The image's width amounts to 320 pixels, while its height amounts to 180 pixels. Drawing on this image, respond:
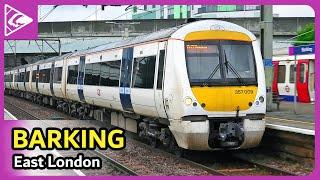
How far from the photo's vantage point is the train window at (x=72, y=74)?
20266 millimetres

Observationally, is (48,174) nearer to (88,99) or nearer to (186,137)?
(186,137)

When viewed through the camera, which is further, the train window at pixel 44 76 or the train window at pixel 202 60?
the train window at pixel 44 76

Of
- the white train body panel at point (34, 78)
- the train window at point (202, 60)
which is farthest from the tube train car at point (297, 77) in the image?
the white train body panel at point (34, 78)

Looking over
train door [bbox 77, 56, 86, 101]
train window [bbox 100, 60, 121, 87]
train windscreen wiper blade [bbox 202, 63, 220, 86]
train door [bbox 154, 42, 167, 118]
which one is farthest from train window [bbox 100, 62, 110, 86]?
train windscreen wiper blade [bbox 202, 63, 220, 86]

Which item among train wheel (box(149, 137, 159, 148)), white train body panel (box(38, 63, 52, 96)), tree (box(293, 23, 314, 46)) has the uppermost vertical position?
tree (box(293, 23, 314, 46))

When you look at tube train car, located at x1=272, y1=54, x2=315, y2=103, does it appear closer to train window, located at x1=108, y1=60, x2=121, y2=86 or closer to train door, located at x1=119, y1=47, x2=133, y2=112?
train window, located at x1=108, y1=60, x2=121, y2=86

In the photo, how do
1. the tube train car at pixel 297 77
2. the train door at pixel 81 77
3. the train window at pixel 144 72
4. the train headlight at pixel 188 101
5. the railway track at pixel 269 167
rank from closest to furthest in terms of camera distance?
1. the railway track at pixel 269 167
2. the train headlight at pixel 188 101
3. the train window at pixel 144 72
4. the train door at pixel 81 77
5. the tube train car at pixel 297 77

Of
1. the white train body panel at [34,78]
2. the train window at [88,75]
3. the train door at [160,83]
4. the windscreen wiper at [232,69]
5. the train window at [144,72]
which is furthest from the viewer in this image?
the white train body panel at [34,78]

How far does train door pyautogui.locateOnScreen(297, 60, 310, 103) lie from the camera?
920 inches

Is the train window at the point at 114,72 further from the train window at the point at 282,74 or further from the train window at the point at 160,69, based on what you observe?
the train window at the point at 282,74

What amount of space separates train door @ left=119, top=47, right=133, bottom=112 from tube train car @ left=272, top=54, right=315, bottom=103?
11.0 metres

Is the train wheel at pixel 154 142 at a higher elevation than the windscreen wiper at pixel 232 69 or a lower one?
lower

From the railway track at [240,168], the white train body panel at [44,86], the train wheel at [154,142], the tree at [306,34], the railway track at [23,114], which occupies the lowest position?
the railway track at [23,114]

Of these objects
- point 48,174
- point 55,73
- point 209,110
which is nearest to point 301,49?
point 209,110
